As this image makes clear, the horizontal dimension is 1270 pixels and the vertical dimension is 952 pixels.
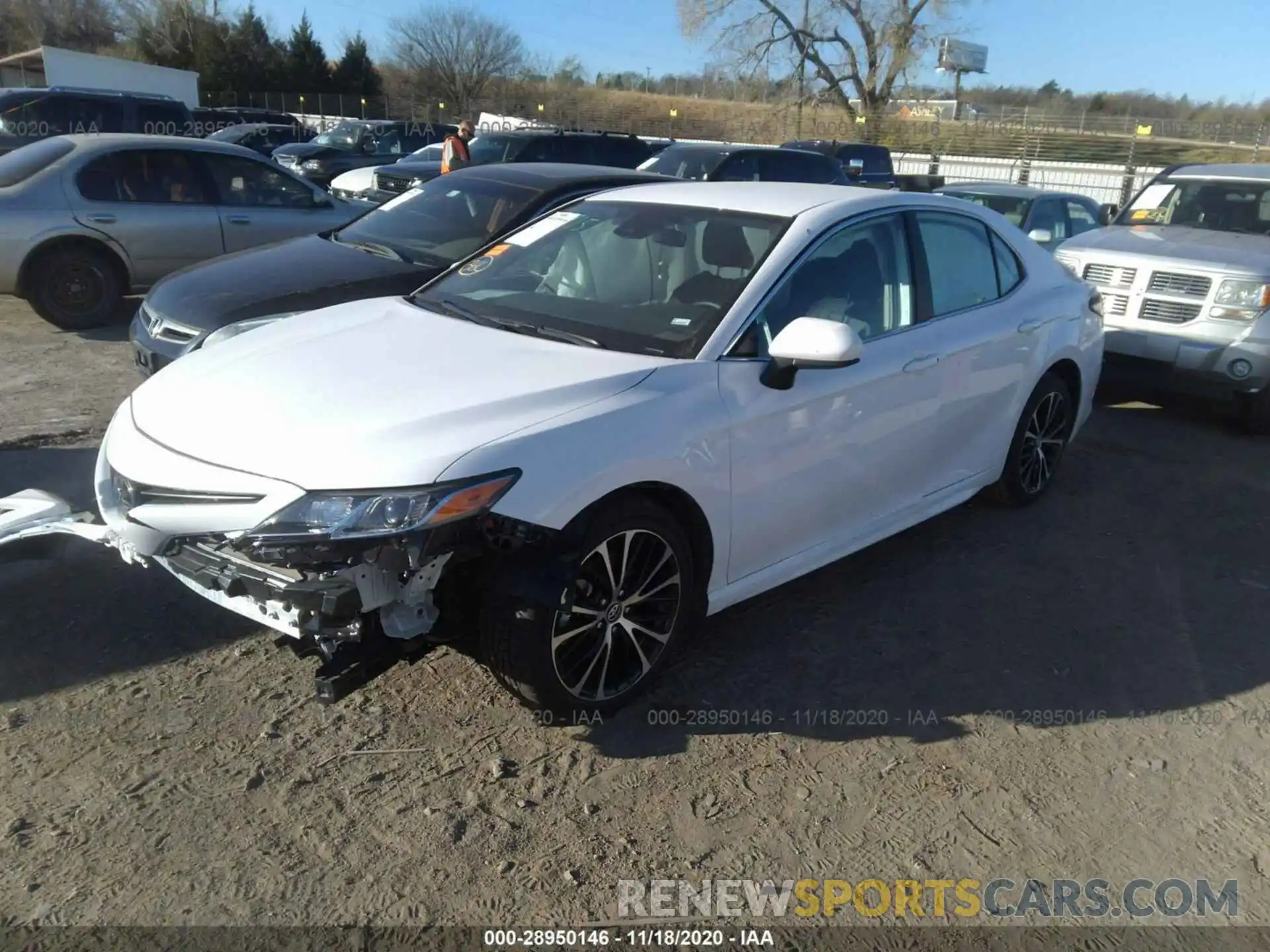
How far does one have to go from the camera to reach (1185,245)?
7965mm

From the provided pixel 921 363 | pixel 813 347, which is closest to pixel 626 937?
pixel 813 347

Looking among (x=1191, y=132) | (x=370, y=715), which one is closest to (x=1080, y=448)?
(x=370, y=715)

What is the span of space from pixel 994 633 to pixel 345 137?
75.7 ft

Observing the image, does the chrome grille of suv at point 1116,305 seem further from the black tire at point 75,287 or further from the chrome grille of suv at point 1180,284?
the black tire at point 75,287

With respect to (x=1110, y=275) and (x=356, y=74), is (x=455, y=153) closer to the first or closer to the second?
(x=1110, y=275)

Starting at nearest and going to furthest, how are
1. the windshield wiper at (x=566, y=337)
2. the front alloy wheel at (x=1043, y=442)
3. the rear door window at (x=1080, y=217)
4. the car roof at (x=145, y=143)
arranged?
1. the windshield wiper at (x=566, y=337)
2. the front alloy wheel at (x=1043, y=442)
3. the car roof at (x=145, y=143)
4. the rear door window at (x=1080, y=217)

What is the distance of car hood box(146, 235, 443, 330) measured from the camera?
5.98 m

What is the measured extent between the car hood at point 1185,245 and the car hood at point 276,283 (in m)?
5.35

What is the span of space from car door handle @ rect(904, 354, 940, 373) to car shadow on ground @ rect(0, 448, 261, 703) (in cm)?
280

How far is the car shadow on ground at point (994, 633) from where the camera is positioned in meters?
3.65

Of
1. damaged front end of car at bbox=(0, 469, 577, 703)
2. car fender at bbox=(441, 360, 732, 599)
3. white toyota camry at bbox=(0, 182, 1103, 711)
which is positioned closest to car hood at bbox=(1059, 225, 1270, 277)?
white toyota camry at bbox=(0, 182, 1103, 711)

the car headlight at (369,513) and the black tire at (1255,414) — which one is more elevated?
the car headlight at (369,513)

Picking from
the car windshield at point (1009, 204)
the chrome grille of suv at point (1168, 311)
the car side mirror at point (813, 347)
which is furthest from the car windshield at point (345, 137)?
the car side mirror at point (813, 347)

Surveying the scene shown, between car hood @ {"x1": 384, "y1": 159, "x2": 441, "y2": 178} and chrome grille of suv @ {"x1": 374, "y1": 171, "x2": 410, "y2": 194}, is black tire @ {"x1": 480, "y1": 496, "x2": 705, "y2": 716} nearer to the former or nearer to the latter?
chrome grille of suv @ {"x1": 374, "y1": 171, "x2": 410, "y2": 194}
